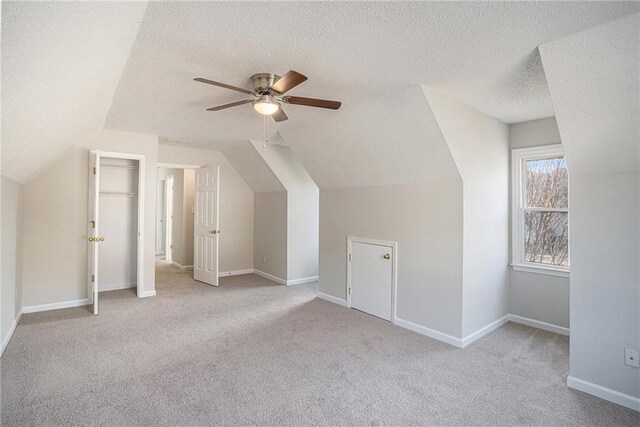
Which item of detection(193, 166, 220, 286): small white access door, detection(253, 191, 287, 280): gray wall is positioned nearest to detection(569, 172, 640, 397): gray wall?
detection(253, 191, 287, 280): gray wall

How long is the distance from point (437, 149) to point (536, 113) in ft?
4.24

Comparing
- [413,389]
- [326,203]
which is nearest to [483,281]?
[413,389]

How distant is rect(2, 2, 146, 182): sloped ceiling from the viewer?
49.0 inches

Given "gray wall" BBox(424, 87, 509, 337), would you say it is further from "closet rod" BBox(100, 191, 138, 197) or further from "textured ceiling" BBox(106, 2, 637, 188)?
"closet rod" BBox(100, 191, 138, 197)

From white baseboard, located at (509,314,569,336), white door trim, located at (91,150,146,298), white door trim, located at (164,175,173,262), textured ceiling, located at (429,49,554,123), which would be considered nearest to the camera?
textured ceiling, located at (429,49,554,123)

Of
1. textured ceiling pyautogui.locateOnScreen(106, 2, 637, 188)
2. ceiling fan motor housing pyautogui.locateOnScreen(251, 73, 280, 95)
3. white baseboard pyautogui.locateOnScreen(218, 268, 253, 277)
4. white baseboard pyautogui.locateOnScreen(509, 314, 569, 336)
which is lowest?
white baseboard pyautogui.locateOnScreen(509, 314, 569, 336)

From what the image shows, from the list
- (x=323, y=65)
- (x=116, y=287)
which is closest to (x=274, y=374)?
(x=323, y=65)

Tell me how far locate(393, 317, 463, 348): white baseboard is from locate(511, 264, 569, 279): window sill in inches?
53.1

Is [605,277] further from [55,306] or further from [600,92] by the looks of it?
[55,306]

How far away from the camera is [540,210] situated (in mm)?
3621

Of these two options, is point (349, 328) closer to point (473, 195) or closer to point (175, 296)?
point (473, 195)

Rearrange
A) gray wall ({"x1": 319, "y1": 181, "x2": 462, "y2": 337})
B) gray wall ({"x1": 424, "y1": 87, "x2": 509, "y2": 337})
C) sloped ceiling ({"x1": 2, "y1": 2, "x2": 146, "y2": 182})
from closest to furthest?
sloped ceiling ({"x1": 2, "y1": 2, "x2": 146, "y2": 182}) → gray wall ({"x1": 424, "y1": 87, "x2": 509, "y2": 337}) → gray wall ({"x1": 319, "y1": 181, "x2": 462, "y2": 337})

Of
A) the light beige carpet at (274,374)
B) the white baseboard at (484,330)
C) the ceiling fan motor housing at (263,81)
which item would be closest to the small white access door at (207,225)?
the light beige carpet at (274,374)

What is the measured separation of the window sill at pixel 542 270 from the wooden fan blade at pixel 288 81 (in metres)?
3.32
